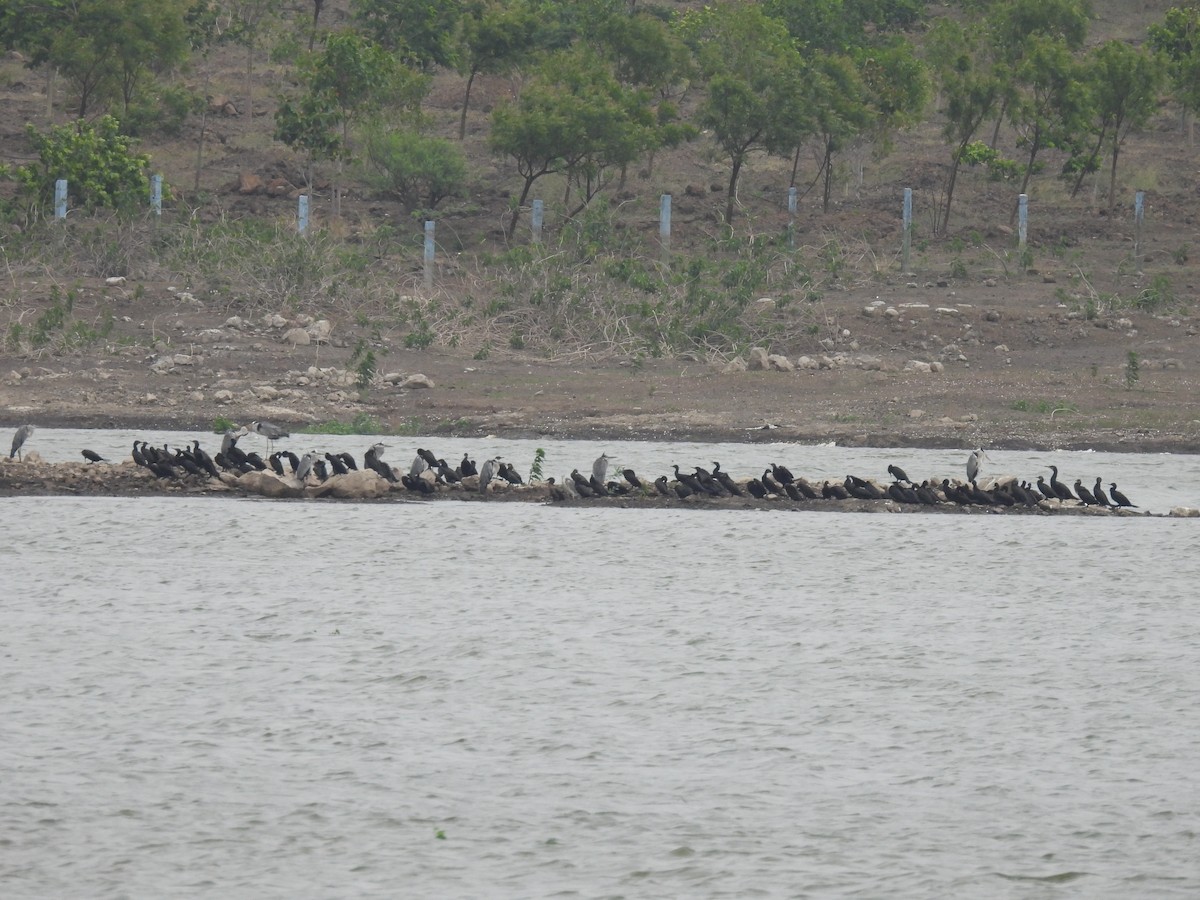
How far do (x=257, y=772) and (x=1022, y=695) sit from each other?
541 cm

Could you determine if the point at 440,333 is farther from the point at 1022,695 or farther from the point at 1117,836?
the point at 1117,836

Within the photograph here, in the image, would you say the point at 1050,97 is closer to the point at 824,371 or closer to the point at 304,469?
the point at 824,371

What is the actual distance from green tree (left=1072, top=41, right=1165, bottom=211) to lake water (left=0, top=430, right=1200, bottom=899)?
2297cm

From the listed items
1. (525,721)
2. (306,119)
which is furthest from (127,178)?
(525,721)

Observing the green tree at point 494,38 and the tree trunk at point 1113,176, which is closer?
the tree trunk at point 1113,176

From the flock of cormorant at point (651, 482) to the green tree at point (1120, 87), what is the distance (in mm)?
20910

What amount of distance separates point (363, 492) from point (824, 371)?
979 cm

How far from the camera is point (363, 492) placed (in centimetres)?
2108

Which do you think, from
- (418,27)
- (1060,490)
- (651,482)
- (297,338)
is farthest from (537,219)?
(418,27)

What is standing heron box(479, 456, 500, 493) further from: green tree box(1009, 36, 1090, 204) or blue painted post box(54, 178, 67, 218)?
green tree box(1009, 36, 1090, 204)

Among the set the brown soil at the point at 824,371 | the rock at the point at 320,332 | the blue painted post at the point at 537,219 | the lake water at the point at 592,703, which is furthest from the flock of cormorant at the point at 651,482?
the blue painted post at the point at 537,219

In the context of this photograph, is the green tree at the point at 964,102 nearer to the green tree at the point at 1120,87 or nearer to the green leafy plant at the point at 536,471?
the green tree at the point at 1120,87

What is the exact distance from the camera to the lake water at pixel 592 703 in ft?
30.7

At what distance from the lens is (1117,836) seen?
9789 millimetres
